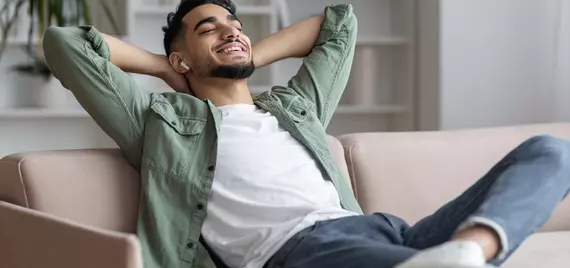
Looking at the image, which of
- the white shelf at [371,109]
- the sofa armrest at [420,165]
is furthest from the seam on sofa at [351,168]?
the white shelf at [371,109]

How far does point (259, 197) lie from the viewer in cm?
189

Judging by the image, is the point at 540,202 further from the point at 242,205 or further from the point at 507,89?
the point at 507,89

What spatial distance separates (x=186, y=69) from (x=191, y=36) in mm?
86

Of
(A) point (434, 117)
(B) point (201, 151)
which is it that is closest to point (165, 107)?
(B) point (201, 151)

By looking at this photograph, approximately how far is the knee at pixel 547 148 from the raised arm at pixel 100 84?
2.85 ft

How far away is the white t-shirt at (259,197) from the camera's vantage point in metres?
1.84

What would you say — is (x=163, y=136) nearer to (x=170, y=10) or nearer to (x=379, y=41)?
(x=170, y=10)

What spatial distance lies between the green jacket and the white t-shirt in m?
0.03

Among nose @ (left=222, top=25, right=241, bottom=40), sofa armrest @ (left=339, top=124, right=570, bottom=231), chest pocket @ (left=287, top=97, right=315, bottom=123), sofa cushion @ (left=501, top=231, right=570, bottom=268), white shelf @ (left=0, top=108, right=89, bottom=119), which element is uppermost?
nose @ (left=222, top=25, right=241, bottom=40)

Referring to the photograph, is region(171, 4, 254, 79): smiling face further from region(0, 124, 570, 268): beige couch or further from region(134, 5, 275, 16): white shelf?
region(134, 5, 275, 16): white shelf

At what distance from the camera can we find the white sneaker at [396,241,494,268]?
1.32 meters

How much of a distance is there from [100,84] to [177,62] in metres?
0.29

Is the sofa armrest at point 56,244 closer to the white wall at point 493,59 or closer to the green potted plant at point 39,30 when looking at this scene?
the green potted plant at point 39,30

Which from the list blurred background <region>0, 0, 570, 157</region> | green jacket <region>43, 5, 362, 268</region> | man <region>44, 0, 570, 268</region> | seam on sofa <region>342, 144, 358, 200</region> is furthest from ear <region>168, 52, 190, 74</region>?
blurred background <region>0, 0, 570, 157</region>
